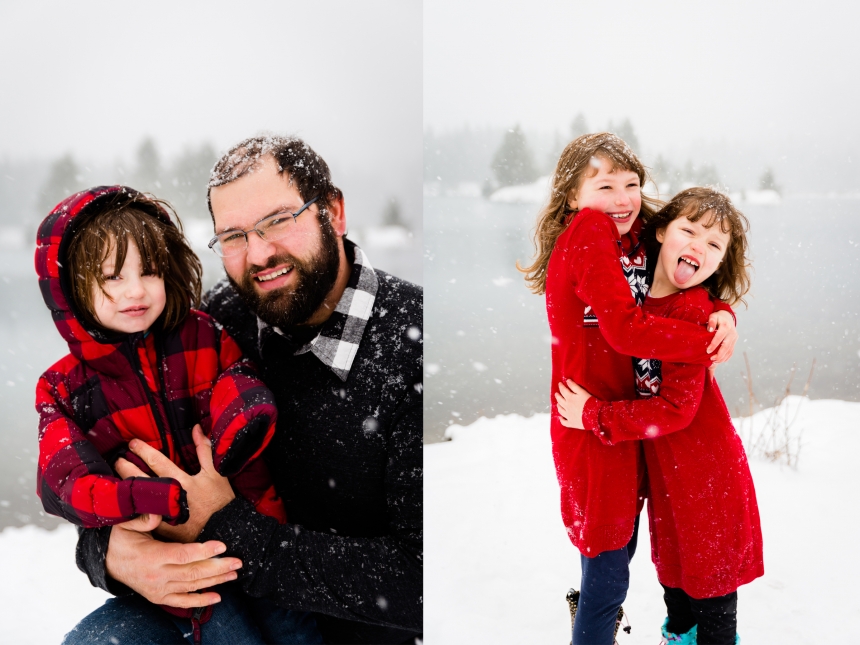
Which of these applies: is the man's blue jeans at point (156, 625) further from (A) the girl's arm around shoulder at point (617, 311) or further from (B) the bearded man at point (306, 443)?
(A) the girl's arm around shoulder at point (617, 311)

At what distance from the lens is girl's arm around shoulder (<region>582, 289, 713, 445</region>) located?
1.42 metres

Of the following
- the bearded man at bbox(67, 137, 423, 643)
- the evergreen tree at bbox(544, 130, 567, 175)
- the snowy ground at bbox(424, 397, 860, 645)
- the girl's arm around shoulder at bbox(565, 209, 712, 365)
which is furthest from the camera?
the evergreen tree at bbox(544, 130, 567, 175)

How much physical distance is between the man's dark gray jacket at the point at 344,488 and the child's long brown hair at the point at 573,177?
1.41ft

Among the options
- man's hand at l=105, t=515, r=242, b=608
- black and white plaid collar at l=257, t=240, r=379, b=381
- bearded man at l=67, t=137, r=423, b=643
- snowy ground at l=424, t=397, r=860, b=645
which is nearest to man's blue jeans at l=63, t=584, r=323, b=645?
bearded man at l=67, t=137, r=423, b=643

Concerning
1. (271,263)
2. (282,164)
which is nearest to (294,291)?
(271,263)

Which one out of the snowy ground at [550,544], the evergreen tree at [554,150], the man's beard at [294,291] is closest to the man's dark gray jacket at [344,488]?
the man's beard at [294,291]

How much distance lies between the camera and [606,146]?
1.49m

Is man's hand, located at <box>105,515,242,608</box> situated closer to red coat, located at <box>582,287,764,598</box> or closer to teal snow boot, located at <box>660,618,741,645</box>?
red coat, located at <box>582,287,764,598</box>

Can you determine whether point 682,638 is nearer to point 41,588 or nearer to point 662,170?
point 662,170

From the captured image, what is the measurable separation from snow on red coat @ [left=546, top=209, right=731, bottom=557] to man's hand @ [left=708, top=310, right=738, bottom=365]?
0.07ft

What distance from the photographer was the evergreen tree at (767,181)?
170 cm

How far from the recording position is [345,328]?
175cm

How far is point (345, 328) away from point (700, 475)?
39.3 inches

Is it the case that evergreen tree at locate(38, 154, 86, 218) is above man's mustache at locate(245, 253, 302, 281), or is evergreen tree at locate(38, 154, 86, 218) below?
above
